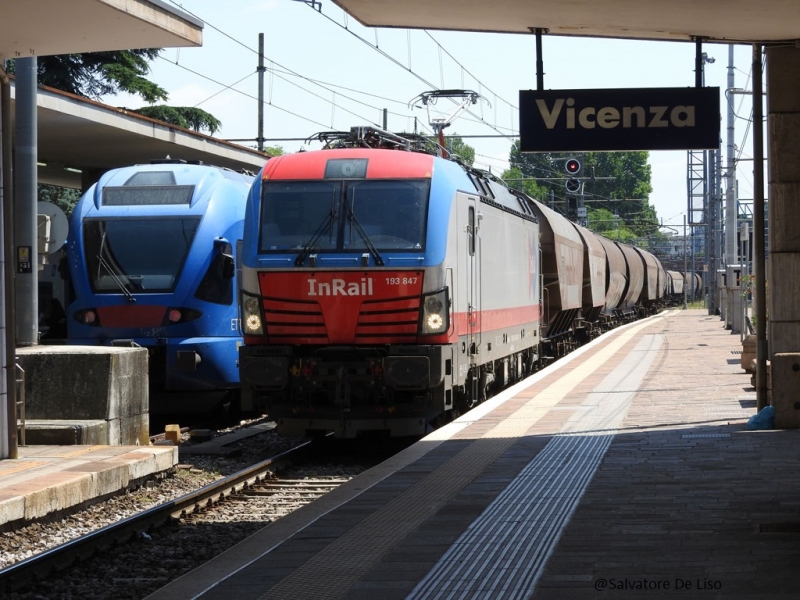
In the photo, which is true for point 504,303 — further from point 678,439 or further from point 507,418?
point 678,439

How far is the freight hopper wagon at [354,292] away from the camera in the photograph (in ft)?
39.2

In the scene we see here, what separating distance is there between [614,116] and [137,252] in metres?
6.95

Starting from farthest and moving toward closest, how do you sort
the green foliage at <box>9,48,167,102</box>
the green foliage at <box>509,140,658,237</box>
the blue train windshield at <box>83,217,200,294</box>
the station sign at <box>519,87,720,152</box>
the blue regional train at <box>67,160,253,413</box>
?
the green foliage at <box>509,140,658,237</box> < the green foliage at <box>9,48,167,102</box> < the blue train windshield at <box>83,217,200,294</box> < the blue regional train at <box>67,160,253,413</box> < the station sign at <box>519,87,720,152</box>

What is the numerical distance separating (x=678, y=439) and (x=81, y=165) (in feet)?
55.2

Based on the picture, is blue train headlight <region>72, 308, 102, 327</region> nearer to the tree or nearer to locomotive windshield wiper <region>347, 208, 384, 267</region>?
locomotive windshield wiper <region>347, 208, 384, 267</region>

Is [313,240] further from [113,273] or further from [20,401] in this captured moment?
[113,273]

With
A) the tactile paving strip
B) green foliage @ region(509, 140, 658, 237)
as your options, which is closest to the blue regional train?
the tactile paving strip

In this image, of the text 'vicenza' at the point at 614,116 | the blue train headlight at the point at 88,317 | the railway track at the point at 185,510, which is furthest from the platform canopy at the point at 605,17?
the blue train headlight at the point at 88,317

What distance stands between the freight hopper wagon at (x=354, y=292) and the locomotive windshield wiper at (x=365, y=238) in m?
0.01

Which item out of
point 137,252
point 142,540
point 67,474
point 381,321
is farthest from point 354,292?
point 142,540

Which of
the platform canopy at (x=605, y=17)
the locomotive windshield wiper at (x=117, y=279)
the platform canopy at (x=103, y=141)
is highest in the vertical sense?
the platform canopy at (x=103, y=141)

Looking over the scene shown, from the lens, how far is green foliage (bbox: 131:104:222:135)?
40844mm

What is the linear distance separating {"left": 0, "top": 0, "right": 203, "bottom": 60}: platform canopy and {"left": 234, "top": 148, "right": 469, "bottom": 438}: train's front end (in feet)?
8.70

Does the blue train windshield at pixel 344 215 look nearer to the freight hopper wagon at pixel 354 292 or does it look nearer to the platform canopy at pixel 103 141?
the freight hopper wagon at pixel 354 292
